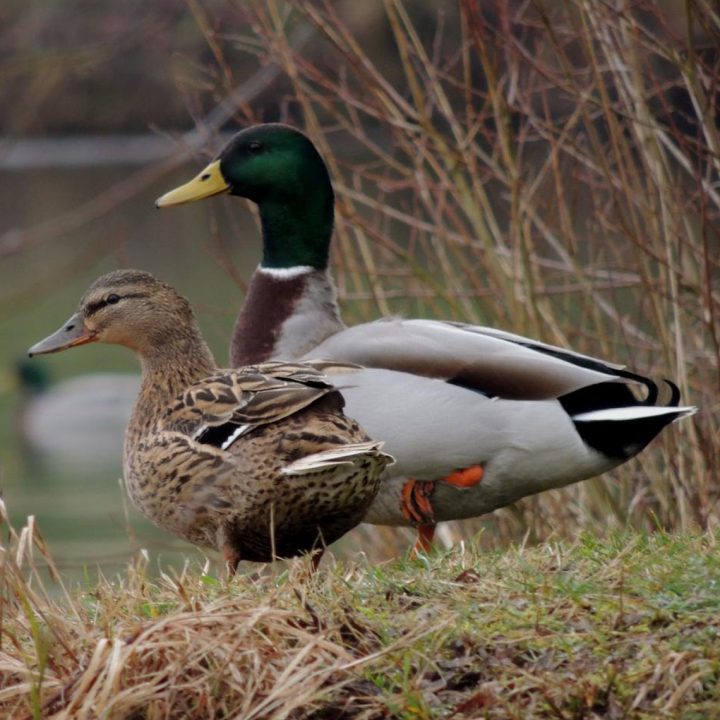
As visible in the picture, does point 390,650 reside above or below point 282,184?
below

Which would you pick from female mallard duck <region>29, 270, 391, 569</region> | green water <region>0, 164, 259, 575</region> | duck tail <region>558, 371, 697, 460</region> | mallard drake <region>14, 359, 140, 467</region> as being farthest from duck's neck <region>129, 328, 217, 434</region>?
mallard drake <region>14, 359, 140, 467</region>

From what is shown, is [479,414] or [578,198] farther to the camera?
[578,198]

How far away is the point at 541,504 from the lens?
20.9 feet

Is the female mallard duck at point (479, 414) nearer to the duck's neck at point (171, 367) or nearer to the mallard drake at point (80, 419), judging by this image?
the duck's neck at point (171, 367)

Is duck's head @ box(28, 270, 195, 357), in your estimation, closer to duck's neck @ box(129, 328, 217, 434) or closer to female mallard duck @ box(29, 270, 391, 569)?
duck's neck @ box(129, 328, 217, 434)

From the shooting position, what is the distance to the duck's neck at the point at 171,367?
4504mm

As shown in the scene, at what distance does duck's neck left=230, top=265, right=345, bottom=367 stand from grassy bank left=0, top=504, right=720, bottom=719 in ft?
8.02

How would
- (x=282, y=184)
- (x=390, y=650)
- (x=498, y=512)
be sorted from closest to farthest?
1. (x=390, y=650)
2. (x=282, y=184)
3. (x=498, y=512)

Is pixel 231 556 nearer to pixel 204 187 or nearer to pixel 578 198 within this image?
pixel 204 187

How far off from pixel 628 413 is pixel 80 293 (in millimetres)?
15525

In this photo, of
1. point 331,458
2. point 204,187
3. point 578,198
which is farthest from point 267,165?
point 331,458

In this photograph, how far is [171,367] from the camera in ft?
15.1

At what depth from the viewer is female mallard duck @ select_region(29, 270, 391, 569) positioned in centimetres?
385

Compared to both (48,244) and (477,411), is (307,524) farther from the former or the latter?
(48,244)
